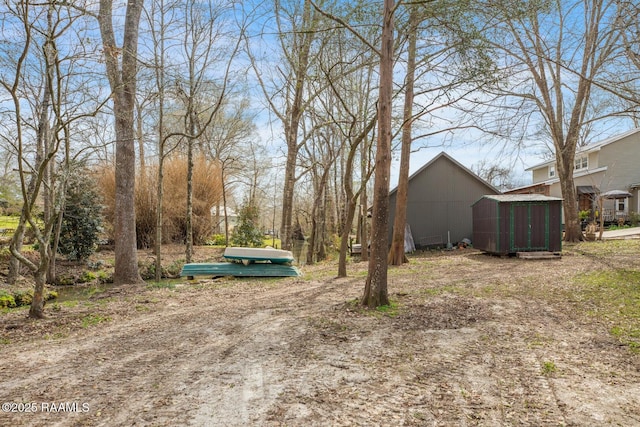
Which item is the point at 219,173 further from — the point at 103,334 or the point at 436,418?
the point at 436,418

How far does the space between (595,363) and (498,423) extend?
5.63 ft

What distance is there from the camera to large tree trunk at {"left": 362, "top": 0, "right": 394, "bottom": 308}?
581cm

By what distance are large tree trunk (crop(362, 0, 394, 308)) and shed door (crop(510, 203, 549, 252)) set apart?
8400 mm

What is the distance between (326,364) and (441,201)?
16.3m

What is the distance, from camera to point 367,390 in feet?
10.6

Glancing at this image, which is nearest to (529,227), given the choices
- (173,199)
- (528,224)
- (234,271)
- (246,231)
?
(528,224)

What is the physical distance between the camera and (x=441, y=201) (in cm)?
1889

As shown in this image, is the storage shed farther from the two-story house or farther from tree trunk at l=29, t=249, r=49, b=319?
the two-story house

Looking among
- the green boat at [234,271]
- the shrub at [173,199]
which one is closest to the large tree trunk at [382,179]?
the green boat at [234,271]

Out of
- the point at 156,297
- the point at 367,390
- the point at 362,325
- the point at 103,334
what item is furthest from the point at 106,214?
the point at 367,390

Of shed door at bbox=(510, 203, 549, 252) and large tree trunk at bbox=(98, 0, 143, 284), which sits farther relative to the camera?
shed door at bbox=(510, 203, 549, 252)

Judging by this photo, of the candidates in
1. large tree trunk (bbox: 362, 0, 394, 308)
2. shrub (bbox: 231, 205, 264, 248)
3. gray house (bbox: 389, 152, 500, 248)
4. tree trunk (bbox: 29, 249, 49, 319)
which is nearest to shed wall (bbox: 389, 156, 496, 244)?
gray house (bbox: 389, 152, 500, 248)

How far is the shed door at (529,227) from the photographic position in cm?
1242

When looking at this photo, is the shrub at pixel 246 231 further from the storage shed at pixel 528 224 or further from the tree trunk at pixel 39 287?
the tree trunk at pixel 39 287
